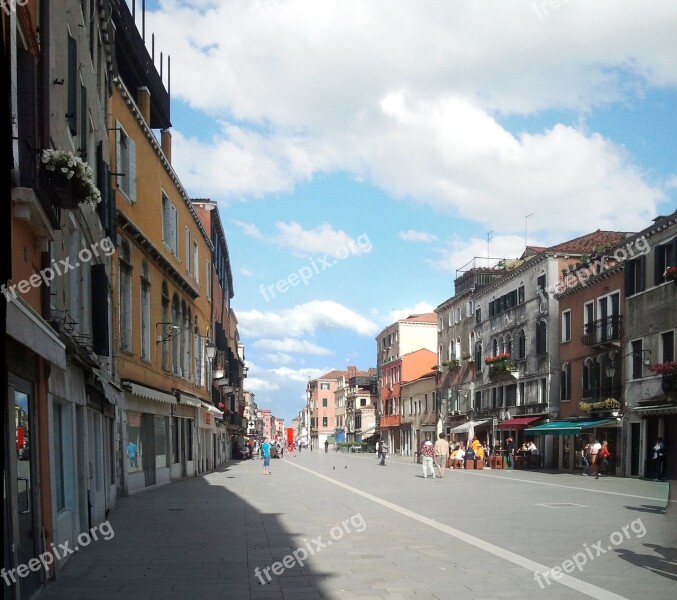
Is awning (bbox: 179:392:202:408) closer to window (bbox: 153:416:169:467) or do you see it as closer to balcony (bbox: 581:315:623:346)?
window (bbox: 153:416:169:467)

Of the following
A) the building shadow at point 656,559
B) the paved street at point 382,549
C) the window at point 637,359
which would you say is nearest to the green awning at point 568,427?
the window at point 637,359

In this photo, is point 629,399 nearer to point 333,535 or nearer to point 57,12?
point 333,535

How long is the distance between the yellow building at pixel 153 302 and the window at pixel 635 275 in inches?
700

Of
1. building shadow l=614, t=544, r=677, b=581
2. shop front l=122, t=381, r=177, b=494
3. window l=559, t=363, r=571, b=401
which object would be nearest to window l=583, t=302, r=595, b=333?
window l=559, t=363, r=571, b=401

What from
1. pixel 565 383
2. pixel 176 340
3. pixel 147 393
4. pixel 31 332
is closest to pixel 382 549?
pixel 31 332

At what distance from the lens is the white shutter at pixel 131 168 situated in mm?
21406

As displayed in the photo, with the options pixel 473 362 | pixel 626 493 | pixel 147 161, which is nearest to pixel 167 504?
pixel 147 161

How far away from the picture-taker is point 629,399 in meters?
32.4

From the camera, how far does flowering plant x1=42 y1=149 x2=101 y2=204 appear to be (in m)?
8.77

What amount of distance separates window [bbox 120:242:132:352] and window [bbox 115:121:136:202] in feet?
4.98

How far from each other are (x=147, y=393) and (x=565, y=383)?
77.7 feet

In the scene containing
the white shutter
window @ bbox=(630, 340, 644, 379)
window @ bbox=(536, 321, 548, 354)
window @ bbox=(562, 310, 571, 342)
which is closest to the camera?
the white shutter

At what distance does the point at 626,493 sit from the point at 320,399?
12136 cm

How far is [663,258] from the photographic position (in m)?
30.0
